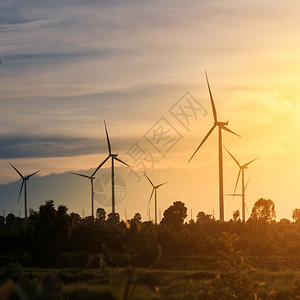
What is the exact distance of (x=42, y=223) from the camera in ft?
233

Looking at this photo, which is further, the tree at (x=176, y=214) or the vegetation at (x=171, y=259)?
the tree at (x=176, y=214)

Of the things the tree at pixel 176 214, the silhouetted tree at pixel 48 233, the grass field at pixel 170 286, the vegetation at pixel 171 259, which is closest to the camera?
the vegetation at pixel 171 259

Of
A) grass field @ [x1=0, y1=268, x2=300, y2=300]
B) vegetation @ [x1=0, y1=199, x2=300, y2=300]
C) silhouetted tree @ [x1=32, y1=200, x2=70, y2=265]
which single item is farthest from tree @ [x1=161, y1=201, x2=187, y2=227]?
grass field @ [x1=0, y1=268, x2=300, y2=300]

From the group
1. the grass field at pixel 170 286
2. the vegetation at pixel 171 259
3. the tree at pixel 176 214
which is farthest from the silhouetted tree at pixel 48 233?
the tree at pixel 176 214

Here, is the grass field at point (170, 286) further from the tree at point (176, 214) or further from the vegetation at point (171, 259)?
the tree at point (176, 214)

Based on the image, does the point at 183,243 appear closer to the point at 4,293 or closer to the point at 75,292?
the point at 75,292

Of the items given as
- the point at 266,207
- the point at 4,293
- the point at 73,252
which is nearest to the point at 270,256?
the point at 73,252

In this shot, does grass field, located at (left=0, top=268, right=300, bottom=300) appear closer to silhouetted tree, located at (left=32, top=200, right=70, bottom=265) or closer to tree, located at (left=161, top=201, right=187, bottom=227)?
silhouetted tree, located at (left=32, top=200, right=70, bottom=265)

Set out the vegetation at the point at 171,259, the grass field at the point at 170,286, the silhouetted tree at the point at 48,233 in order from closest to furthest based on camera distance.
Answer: the vegetation at the point at 171,259
the grass field at the point at 170,286
the silhouetted tree at the point at 48,233

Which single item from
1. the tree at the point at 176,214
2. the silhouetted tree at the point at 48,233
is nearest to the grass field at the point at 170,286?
the silhouetted tree at the point at 48,233

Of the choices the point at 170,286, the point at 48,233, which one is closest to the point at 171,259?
the point at 48,233

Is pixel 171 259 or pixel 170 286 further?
pixel 171 259

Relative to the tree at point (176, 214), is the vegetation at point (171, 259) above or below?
below

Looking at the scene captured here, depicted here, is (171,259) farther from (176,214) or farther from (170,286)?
(170,286)
